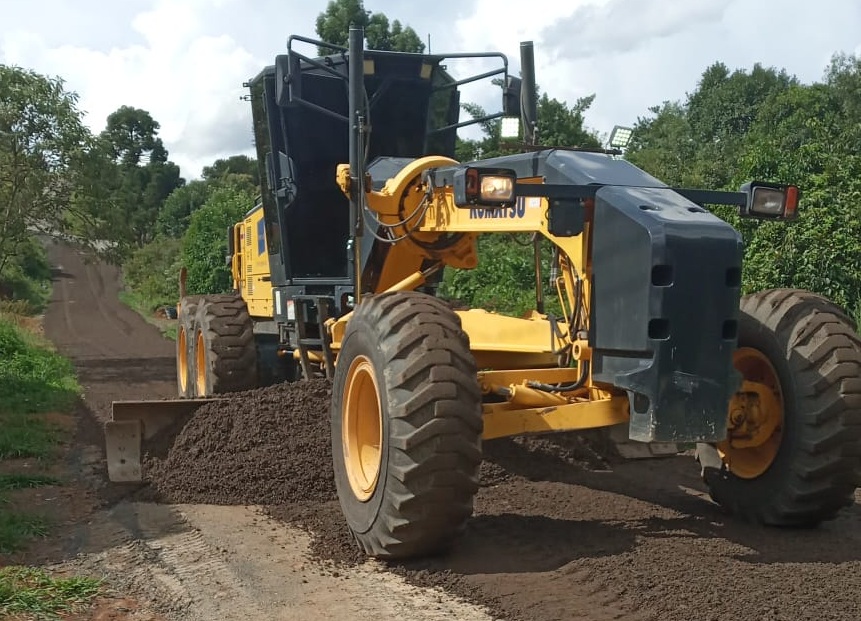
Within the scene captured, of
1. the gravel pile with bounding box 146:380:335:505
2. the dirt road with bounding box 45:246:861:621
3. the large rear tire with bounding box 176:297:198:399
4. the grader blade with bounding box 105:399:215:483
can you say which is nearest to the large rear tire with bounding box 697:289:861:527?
the dirt road with bounding box 45:246:861:621

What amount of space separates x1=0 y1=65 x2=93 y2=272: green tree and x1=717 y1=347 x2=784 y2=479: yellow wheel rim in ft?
56.3

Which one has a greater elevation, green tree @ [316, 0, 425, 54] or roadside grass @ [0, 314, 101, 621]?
green tree @ [316, 0, 425, 54]

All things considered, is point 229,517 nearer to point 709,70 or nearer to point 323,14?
point 323,14

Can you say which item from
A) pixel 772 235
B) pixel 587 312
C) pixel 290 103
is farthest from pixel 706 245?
pixel 772 235

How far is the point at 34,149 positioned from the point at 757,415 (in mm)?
18168

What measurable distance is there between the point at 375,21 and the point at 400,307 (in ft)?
82.3

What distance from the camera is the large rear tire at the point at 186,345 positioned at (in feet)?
33.2

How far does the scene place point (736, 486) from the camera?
576cm

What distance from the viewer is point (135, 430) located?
7090 millimetres

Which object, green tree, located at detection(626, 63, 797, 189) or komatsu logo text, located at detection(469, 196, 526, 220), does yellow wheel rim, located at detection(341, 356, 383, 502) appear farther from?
green tree, located at detection(626, 63, 797, 189)

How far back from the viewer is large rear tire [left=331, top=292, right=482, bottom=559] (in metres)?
4.68

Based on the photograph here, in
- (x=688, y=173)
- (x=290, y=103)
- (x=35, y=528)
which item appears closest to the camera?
(x=35, y=528)

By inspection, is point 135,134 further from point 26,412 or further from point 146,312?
point 26,412

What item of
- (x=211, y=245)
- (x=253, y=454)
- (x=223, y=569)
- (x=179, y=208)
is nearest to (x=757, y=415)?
(x=223, y=569)
